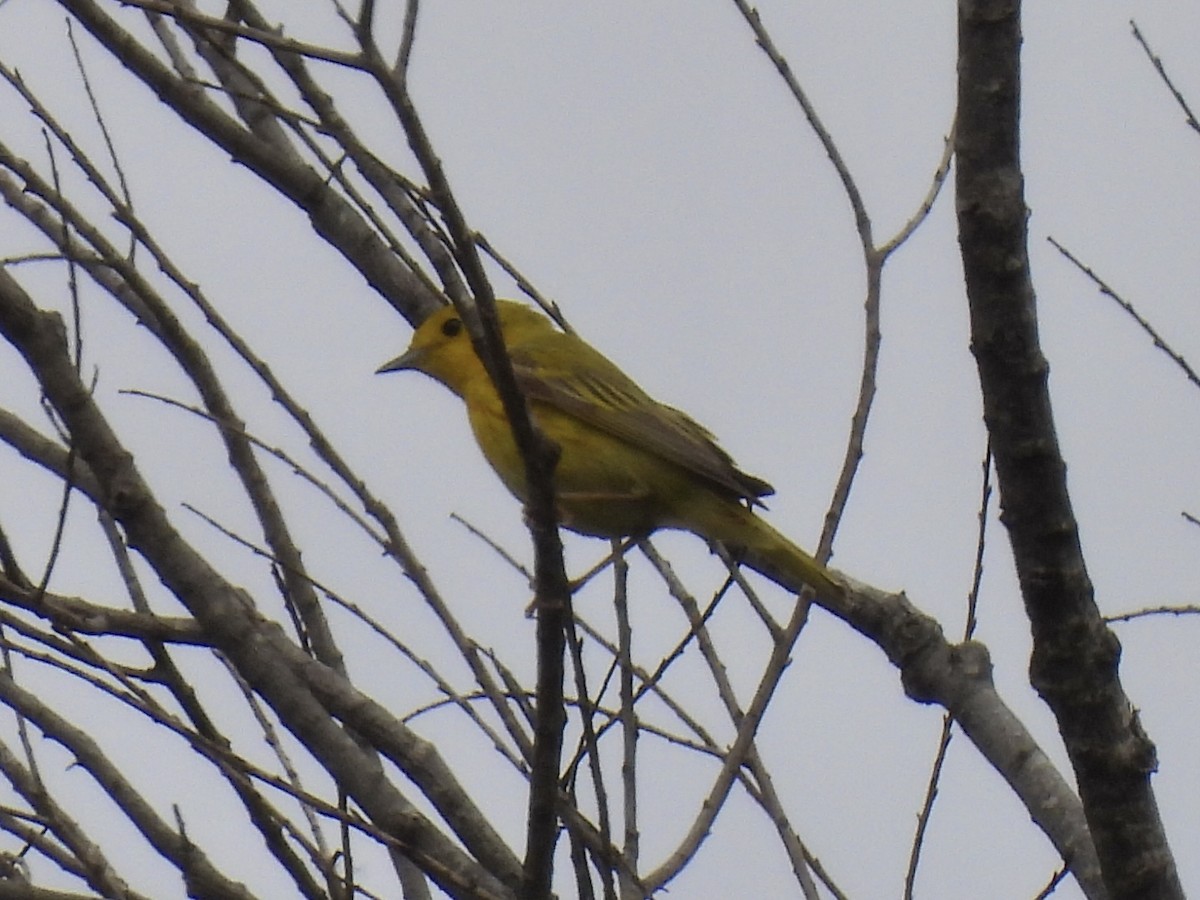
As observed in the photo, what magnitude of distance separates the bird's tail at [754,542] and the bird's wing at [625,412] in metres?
0.07

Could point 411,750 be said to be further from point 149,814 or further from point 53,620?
point 53,620

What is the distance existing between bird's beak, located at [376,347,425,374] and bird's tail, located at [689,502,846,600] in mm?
1375

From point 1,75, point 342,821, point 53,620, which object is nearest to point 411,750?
point 342,821

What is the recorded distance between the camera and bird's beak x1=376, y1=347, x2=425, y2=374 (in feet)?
19.0

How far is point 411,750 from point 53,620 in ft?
2.26

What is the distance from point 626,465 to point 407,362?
1222 millimetres

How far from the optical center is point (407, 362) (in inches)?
231

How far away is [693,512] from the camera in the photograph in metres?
4.87

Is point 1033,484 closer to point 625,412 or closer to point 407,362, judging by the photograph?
point 625,412

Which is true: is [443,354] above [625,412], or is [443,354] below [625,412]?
above

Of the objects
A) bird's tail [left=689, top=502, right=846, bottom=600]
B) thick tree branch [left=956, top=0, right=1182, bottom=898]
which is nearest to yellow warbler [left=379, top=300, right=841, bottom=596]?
bird's tail [left=689, top=502, right=846, bottom=600]

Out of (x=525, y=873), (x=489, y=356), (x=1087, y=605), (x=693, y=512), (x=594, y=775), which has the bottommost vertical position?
(x=525, y=873)

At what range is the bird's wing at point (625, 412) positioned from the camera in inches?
188

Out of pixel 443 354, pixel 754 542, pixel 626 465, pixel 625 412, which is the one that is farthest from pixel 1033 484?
pixel 443 354
